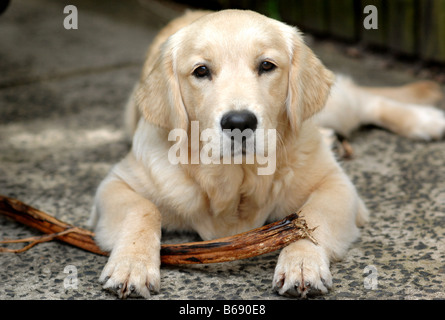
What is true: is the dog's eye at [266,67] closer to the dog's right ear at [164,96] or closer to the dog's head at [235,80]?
the dog's head at [235,80]

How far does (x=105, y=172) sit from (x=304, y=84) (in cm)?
164

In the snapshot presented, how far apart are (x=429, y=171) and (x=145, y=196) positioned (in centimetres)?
183

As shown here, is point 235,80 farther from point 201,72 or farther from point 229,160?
point 229,160

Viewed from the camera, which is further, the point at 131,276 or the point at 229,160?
the point at 229,160

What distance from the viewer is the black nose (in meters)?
2.36

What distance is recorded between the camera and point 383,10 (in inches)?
235

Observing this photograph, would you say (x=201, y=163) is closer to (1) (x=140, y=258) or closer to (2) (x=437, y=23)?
(1) (x=140, y=258)

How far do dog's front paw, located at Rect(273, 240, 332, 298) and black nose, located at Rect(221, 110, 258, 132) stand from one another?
568 millimetres

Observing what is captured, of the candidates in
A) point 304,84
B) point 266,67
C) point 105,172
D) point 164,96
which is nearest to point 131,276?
point 164,96

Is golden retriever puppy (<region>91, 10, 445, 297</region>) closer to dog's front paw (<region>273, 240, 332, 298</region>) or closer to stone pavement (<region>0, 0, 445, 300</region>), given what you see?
dog's front paw (<region>273, 240, 332, 298</region>)

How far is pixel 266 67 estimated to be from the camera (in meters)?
2.65

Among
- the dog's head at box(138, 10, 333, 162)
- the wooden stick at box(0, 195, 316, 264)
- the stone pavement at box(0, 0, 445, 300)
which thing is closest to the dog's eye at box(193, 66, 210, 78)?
the dog's head at box(138, 10, 333, 162)

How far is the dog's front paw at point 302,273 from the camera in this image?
229cm
